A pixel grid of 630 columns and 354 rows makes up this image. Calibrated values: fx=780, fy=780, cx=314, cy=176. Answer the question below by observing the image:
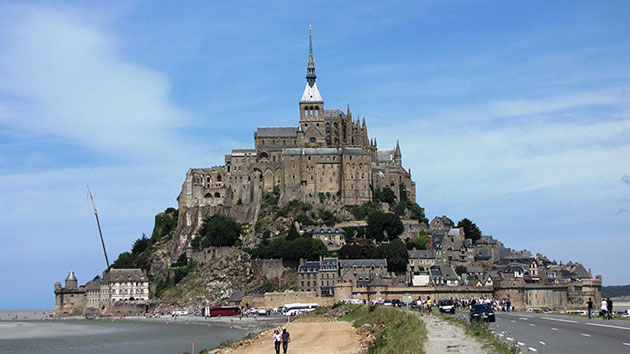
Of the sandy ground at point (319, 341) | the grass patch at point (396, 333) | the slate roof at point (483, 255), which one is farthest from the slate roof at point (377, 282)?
the grass patch at point (396, 333)

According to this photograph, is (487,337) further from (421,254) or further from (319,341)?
(421,254)

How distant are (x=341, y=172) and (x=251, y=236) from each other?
666 inches

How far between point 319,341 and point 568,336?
21.1m

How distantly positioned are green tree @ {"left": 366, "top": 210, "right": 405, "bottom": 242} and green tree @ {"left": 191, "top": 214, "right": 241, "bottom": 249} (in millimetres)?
19003

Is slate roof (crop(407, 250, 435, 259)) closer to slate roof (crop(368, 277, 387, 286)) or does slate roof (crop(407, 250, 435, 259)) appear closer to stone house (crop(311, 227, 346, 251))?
stone house (crop(311, 227, 346, 251))

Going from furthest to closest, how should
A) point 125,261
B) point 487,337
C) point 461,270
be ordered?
1. point 125,261
2. point 461,270
3. point 487,337

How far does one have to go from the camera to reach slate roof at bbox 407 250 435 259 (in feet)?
328

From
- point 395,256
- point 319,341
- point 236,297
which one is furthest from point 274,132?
point 319,341

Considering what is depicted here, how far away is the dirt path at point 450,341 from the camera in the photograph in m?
25.1

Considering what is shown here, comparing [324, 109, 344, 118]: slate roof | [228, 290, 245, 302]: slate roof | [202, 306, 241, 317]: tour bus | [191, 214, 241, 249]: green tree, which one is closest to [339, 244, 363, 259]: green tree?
[228, 290, 245, 302]: slate roof

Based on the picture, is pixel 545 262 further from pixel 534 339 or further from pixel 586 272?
pixel 534 339

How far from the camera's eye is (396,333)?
35188 millimetres

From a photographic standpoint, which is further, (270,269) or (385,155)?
(385,155)

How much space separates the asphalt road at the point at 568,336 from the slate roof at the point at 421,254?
2528 inches
